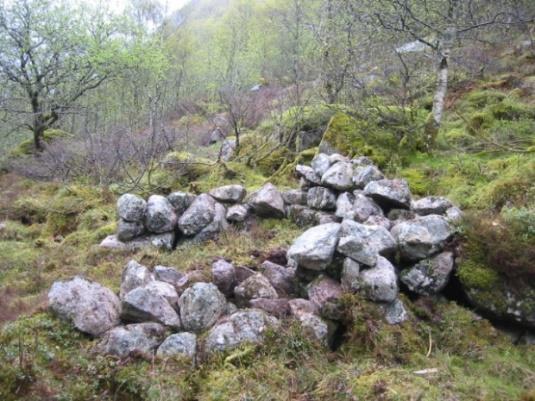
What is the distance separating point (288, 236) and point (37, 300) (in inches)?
145

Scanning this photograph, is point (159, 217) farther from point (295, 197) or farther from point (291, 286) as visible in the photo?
point (291, 286)

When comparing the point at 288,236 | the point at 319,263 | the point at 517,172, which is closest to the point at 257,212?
the point at 288,236

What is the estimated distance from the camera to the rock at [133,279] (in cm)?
511

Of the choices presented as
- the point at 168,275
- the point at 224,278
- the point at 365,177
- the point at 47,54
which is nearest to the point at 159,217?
the point at 168,275

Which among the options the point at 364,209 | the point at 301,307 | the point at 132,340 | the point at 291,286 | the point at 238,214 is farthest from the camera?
the point at 238,214

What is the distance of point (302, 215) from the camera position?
288 inches

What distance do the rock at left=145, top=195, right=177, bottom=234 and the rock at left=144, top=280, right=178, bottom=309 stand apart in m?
2.46

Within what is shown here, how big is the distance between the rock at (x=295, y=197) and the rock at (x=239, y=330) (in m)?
3.41

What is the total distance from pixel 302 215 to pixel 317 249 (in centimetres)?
230

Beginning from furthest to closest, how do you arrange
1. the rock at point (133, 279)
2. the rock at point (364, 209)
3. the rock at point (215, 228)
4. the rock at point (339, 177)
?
the rock at point (215, 228), the rock at point (339, 177), the rock at point (364, 209), the rock at point (133, 279)

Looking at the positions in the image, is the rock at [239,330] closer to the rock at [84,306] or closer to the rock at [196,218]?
the rock at [84,306]

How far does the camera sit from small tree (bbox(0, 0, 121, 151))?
16719 mm

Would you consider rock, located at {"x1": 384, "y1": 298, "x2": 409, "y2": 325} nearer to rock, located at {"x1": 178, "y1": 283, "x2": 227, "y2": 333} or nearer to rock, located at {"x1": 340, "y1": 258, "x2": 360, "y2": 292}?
rock, located at {"x1": 340, "y1": 258, "x2": 360, "y2": 292}

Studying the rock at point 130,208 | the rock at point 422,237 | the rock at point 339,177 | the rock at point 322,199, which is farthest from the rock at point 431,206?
the rock at point 130,208
